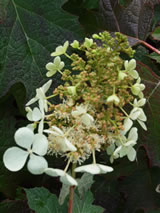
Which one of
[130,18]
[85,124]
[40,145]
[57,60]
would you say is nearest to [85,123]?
[85,124]

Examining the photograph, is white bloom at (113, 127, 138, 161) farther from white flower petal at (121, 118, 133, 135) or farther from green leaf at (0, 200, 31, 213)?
green leaf at (0, 200, 31, 213)

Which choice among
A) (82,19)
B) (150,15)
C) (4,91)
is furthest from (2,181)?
(150,15)

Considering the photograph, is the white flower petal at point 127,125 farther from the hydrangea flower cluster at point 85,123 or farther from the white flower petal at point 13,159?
the white flower petal at point 13,159

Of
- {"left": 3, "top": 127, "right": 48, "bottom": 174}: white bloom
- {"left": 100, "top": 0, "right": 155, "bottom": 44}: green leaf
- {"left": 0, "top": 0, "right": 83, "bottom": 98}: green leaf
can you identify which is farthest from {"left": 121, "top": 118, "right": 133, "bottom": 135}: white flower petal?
{"left": 100, "top": 0, "right": 155, "bottom": 44}: green leaf

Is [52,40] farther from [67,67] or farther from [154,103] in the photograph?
[154,103]

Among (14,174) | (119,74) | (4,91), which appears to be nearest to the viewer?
(119,74)

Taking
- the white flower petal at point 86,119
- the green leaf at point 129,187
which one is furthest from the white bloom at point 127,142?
the green leaf at point 129,187

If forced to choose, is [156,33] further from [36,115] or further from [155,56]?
[36,115]
